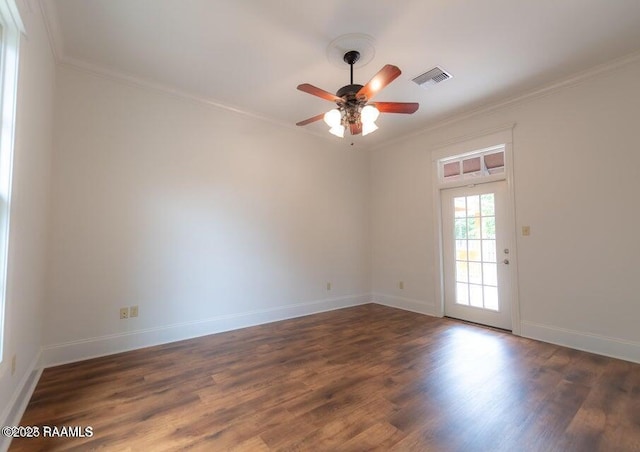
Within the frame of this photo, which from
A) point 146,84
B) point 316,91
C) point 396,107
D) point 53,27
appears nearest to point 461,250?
point 396,107

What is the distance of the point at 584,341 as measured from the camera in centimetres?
308

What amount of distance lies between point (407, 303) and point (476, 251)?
4.65 feet

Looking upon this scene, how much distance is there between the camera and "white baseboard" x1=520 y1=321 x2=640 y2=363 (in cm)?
280

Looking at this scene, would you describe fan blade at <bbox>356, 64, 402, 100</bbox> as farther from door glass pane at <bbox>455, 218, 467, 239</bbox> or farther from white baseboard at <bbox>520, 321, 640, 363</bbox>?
white baseboard at <bbox>520, 321, 640, 363</bbox>

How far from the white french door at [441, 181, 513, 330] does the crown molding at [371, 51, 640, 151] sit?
3.31 feet

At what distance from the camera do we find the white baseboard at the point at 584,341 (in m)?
2.80

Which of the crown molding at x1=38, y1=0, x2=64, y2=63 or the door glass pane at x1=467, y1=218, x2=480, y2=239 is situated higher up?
the crown molding at x1=38, y1=0, x2=64, y2=63

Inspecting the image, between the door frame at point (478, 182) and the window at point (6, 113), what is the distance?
4.58m

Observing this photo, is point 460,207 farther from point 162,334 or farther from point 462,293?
point 162,334

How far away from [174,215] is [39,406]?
2005 mm

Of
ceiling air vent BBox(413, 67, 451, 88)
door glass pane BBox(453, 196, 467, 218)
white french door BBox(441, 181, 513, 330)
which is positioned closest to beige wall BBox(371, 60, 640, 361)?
white french door BBox(441, 181, 513, 330)

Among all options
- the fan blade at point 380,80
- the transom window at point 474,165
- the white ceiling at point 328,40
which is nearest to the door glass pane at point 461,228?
the transom window at point 474,165

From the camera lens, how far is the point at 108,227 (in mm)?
3045

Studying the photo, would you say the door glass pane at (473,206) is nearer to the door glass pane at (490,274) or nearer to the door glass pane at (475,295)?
the door glass pane at (490,274)
